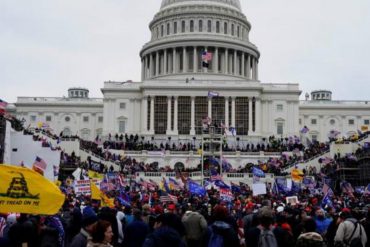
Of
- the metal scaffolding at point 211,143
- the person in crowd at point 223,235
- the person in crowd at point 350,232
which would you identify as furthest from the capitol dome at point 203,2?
the person in crowd at point 223,235

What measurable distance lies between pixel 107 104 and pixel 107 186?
2473 inches

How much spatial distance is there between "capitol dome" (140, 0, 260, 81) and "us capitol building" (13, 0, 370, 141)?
0.17 meters

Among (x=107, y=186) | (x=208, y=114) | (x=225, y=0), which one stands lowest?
(x=107, y=186)

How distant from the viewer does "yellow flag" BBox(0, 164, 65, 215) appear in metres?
11.8

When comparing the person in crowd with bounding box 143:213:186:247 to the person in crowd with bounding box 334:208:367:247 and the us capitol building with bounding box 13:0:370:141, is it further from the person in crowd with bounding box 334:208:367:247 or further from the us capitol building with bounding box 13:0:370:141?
the us capitol building with bounding box 13:0:370:141

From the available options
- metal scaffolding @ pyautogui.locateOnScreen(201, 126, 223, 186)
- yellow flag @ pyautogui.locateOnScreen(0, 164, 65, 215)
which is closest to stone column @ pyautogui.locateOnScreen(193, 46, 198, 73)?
metal scaffolding @ pyautogui.locateOnScreen(201, 126, 223, 186)

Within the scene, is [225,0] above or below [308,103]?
above

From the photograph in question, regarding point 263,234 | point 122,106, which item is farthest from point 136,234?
point 122,106

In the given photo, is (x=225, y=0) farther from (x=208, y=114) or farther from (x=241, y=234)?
(x=241, y=234)

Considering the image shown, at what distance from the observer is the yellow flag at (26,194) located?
38.6 feet

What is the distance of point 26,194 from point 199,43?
104 meters

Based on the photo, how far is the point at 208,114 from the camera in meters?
98.1

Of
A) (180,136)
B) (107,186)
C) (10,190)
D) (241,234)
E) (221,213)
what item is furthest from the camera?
(180,136)

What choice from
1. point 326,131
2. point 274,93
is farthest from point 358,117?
point 274,93
